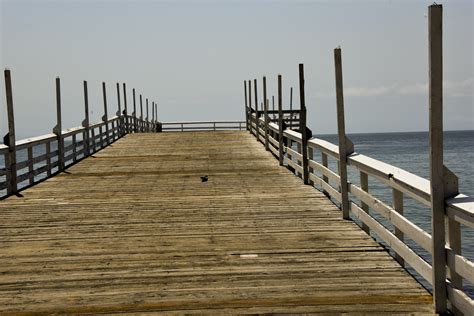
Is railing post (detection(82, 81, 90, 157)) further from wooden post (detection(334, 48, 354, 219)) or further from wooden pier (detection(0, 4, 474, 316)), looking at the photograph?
wooden post (detection(334, 48, 354, 219))

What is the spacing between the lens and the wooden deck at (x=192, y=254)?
17.7 feet

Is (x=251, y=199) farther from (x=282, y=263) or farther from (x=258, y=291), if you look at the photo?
(x=258, y=291)

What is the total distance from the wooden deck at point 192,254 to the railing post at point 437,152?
0.56 meters

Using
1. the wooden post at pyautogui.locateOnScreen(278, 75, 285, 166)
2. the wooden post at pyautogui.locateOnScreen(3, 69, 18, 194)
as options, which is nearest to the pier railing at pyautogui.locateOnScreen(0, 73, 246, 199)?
the wooden post at pyautogui.locateOnScreen(3, 69, 18, 194)

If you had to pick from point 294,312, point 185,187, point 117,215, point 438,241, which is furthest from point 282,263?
point 185,187

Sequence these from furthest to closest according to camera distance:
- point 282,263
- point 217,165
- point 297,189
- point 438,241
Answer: point 217,165 < point 297,189 < point 282,263 < point 438,241

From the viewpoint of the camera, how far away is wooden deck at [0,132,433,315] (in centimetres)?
539

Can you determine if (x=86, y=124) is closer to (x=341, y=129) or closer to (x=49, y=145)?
(x=49, y=145)

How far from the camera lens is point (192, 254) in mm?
7012

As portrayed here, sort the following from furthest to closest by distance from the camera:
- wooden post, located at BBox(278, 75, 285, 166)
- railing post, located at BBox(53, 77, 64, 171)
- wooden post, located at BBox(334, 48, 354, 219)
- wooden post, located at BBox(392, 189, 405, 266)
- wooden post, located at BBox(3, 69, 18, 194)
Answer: railing post, located at BBox(53, 77, 64, 171) < wooden post, located at BBox(278, 75, 285, 166) < wooden post, located at BBox(3, 69, 18, 194) < wooden post, located at BBox(334, 48, 354, 219) < wooden post, located at BBox(392, 189, 405, 266)

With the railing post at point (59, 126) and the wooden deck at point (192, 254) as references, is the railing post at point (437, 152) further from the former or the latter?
the railing post at point (59, 126)

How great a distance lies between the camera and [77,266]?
664cm

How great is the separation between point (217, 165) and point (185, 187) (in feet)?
15.3

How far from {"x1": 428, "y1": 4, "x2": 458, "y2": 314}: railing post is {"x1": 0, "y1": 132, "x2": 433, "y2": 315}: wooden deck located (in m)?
0.56
